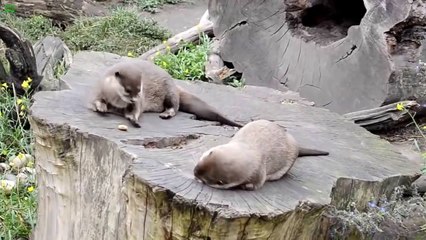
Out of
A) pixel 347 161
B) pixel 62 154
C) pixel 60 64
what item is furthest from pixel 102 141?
pixel 60 64

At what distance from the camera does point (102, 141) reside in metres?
3.23

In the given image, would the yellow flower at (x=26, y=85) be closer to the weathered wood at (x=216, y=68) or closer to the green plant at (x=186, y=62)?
the green plant at (x=186, y=62)

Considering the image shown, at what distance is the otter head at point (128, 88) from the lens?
11.4ft

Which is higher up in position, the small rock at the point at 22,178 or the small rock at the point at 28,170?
the small rock at the point at 28,170

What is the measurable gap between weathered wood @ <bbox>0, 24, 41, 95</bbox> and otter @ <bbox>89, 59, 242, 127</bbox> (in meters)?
2.12

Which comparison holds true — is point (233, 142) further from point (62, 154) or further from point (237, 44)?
point (237, 44)

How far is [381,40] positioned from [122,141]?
2.40 m

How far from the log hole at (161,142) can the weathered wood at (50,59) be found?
8.17 ft

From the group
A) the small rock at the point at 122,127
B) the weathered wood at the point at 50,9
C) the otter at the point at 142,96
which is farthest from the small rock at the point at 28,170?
the weathered wood at the point at 50,9

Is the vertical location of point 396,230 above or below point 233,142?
below

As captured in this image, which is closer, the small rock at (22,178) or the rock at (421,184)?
the rock at (421,184)

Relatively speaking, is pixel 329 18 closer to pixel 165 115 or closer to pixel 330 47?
pixel 330 47

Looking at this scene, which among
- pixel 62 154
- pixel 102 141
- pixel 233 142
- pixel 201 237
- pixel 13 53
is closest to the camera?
pixel 201 237

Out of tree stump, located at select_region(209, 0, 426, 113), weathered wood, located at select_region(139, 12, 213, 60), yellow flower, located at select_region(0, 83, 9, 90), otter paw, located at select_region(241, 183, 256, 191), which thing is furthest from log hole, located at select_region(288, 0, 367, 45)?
otter paw, located at select_region(241, 183, 256, 191)
